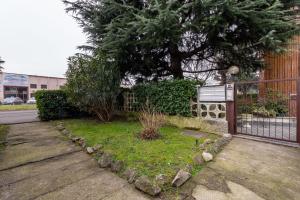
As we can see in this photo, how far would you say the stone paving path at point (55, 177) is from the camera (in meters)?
2.38

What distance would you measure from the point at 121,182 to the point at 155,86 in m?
4.63

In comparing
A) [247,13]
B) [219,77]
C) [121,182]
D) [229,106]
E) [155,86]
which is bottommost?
[121,182]

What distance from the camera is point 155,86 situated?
6926 mm

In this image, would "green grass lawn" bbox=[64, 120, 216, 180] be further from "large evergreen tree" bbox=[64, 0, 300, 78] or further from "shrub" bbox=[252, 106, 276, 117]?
"shrub" bbox=[252, 106, 276, 117]

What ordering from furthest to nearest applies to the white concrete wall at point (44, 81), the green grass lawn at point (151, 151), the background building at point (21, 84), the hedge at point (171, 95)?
1. the white concrete wall at point (44, 81)
2. the background building at point (21, 84)
3. the hedge at point (171, 95)
4. the green grass lawn at point (151, 151)

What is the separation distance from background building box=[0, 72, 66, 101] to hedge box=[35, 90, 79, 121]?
26476 millimetres

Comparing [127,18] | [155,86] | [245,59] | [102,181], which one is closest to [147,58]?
[155,86]

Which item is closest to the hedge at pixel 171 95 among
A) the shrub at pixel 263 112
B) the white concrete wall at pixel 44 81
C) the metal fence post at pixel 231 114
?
the metal fence post at pixel 231 114

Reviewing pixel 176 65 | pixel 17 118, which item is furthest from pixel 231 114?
pixel 17 118

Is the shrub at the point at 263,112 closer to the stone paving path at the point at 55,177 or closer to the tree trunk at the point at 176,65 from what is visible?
the tree trunk at the point at 176,65

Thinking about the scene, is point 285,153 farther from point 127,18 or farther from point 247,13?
point 127,18

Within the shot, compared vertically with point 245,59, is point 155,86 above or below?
below

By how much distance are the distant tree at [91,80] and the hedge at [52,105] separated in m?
1.85

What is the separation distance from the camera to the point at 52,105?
8.35 metres
